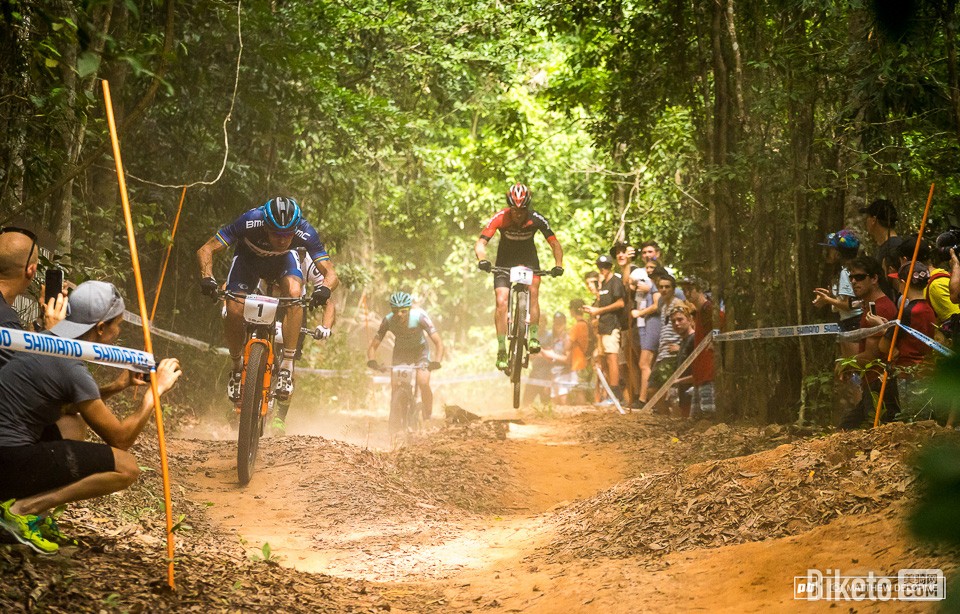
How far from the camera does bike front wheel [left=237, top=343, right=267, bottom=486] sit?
7.55 metres

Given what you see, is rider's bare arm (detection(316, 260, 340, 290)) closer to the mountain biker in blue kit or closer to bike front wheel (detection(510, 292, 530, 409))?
bike front wheel (detection(510, 292, 530, 409))

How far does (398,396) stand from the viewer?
1346 centimetres

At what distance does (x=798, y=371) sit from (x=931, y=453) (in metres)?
9.74

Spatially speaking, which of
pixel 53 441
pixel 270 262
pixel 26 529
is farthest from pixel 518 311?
pixel 26 529

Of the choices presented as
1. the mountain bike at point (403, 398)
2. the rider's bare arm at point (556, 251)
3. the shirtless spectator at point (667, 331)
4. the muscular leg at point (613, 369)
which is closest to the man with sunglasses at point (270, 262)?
the rider's bare arm at point (556, 251)

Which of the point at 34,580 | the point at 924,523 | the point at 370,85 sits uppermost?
the point at 370,85

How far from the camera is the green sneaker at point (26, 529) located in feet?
11.8

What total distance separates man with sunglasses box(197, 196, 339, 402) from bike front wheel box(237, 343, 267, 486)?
448 millimetres

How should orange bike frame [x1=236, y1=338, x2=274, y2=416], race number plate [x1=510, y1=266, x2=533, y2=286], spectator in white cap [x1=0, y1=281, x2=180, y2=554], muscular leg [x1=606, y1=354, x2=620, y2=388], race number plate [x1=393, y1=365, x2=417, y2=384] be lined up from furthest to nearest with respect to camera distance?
muscular leg [x1=606, y1=354, x2=620, y2=388] → race number plate [x1=393, y1=365, x2=417, y2=384] → race number plate [x1=510, y1=266, x2=533, y2=286] → orange bike frame [x1=236, y1=338, x2=274, y2=416] → spectator in white cap [x1=0, y1=281, x2=180, y2=554]

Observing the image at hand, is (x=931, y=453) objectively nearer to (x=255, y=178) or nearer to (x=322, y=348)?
(x=255, y=178)

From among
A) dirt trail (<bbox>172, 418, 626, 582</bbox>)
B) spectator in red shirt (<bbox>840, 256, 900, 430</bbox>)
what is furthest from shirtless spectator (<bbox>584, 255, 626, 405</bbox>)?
spectator in red shirt (<bbox>840, 256, 900, 430</bbox>)

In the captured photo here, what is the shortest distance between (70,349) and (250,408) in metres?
3.85

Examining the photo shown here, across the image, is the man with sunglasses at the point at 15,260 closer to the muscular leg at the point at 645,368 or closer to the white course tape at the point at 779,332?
the white course tape at the point at 779,332

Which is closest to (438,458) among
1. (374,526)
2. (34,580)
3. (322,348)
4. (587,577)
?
(374,526)
